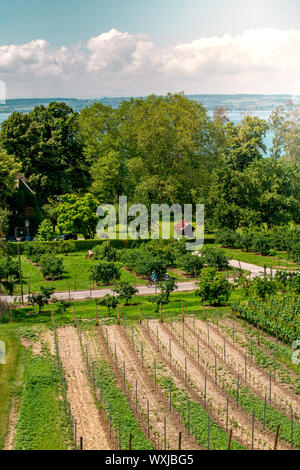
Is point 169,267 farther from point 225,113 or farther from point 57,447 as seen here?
point 225,113

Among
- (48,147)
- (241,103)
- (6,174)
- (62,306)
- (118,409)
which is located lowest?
Result: (118,409)

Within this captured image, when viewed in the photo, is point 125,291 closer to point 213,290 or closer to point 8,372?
point 213,290

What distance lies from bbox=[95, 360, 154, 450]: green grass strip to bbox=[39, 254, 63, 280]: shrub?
11.0 metres

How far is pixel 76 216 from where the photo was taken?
1372 inches

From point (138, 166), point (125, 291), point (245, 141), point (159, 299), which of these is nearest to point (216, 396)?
point (159, 299)

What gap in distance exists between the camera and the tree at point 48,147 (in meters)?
40.6

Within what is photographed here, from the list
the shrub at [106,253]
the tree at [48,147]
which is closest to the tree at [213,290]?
the shrub at [106,253]

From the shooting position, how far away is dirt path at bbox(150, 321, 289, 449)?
12.3 m

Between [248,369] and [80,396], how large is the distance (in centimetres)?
532

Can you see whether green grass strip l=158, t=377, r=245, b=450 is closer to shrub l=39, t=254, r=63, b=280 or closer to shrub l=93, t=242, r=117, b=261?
shrub l=39, t=254, r=63, b=280

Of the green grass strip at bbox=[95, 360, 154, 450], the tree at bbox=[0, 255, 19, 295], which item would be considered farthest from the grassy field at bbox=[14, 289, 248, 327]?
the green grass strip at bbox=[95, 360, 154, 450]

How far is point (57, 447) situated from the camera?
1185cm

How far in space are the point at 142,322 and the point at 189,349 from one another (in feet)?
10.7

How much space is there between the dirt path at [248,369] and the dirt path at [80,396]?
451 centimetres
